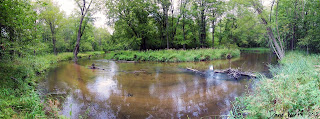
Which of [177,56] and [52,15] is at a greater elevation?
[52,15]

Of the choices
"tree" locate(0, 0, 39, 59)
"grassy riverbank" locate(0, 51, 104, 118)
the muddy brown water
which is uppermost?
"tree" locate(0, 0, 39, 59)

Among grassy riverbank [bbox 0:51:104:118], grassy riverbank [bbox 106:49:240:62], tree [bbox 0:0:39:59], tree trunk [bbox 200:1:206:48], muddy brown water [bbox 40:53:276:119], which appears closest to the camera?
grassy riverbank [bbox 0:51:104:118]

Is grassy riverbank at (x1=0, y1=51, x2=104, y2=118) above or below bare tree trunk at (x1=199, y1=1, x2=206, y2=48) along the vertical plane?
below

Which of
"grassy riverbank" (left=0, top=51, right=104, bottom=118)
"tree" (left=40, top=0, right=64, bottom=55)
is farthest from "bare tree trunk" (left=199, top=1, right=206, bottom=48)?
"grassy riverbank" (left=0, top=51, right=104, bottom=118)

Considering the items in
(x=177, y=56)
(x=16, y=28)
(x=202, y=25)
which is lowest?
(x=177, y=56)

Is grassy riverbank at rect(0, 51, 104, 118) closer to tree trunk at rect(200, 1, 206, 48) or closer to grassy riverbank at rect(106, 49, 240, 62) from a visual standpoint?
grassy riverbank at rect(106, 49, 240, 62)

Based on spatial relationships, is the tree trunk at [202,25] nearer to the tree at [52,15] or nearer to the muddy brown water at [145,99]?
the muddy brown water at [145,99]

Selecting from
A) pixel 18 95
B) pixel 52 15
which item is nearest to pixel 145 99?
pixel 18 95

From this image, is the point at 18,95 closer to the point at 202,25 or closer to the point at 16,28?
the point at 16,28

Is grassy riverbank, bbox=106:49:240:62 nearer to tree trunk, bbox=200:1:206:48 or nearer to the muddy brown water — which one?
tree trunk, bbox=200:1:206:48

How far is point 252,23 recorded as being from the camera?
15211 mm

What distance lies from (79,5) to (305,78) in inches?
942

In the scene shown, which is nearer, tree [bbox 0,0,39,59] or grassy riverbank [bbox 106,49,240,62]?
tree [bbox 0,0,39,59]

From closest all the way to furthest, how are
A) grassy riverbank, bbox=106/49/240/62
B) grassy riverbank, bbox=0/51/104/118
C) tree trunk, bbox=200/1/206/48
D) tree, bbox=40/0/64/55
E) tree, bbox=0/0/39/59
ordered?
grassy riverbank, bbox=0/51/104/118 < tree, bbox=0/0/39/59 < grassy riverbank, bbox=106/49/240/62 < tree, bbox=40/0/64/55 < tree trunk, bbox=200/1/206/48
